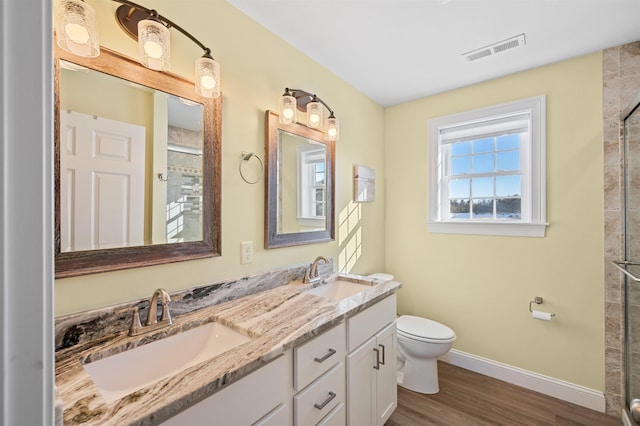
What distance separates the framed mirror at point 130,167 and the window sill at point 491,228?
1992mm

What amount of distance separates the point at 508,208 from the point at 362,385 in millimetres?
1874

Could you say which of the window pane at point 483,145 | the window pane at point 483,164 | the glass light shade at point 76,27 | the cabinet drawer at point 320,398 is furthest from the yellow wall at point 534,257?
the glass light shade at point 76,27

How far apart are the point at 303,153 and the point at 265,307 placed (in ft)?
3.49

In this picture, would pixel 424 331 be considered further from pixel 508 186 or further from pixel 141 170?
pixel 141 170

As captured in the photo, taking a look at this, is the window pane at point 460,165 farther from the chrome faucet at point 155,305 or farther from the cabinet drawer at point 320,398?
the chrome faucet at point 155,305

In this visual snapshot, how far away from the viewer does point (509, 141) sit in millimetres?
2320

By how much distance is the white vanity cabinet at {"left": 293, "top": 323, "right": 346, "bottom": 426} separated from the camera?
3.48 ft

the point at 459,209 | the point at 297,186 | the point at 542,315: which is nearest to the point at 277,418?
the point at 297,186

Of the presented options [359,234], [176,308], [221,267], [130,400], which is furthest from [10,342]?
[359,234]

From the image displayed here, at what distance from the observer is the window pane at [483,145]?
2.40 metres

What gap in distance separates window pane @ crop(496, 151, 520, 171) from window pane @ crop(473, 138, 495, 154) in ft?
0.30

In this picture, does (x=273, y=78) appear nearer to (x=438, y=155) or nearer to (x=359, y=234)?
(x=359, y=234)

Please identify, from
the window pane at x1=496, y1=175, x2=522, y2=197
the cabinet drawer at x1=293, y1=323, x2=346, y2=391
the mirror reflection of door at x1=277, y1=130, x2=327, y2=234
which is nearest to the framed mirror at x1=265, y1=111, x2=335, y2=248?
the mirror reflection of door at x1=277, y1=130, x2=327, y2=234

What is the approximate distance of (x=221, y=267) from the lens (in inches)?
56.4
